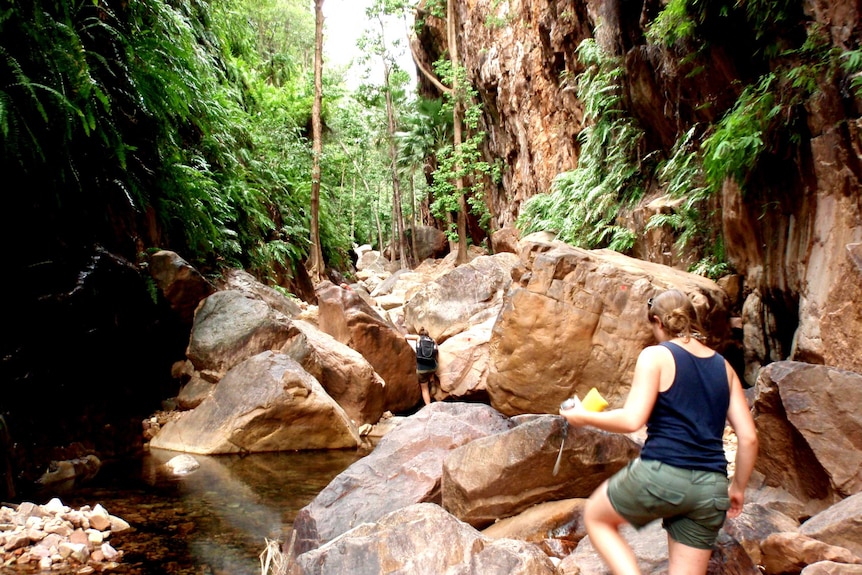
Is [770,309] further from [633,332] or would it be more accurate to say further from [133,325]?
[133,325]

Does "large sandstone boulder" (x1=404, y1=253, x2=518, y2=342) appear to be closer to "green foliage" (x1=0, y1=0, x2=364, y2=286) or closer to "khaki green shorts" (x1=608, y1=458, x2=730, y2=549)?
"green foliage" (x1=0, y1=0, x2=364, y2=286)

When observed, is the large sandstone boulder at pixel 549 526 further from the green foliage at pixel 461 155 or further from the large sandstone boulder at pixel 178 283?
the green foliage at pixel 461 155

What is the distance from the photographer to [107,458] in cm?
637

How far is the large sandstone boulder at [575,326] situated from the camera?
253 inches

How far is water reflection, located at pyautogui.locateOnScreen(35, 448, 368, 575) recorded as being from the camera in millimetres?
3990

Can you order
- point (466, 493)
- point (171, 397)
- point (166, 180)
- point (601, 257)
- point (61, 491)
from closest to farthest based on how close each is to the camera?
1. point (466, 493)
2. point (61, 491)
3. point (601, 257)
4. point (171, 397)
5. point (166, 180)

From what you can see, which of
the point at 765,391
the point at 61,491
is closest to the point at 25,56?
the point at 61,491

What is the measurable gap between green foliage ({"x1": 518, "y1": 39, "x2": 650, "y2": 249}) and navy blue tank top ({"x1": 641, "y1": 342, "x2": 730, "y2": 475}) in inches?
282

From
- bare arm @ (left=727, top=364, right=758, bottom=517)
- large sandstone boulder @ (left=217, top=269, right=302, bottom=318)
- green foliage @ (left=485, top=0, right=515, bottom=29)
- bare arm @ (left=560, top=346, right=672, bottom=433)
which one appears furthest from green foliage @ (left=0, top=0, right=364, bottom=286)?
green foliage @ (left=485, top=0, right=515, bottom=29)

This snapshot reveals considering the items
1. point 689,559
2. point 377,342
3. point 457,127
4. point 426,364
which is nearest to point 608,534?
point 689,559

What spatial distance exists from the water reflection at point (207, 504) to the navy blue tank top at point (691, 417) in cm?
301

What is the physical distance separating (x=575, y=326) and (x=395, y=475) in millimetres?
3082

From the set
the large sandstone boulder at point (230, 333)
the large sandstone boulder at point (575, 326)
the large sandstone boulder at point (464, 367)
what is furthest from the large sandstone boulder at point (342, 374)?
the large sandstone boulder at point (575, 326)

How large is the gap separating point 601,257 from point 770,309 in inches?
77.4
